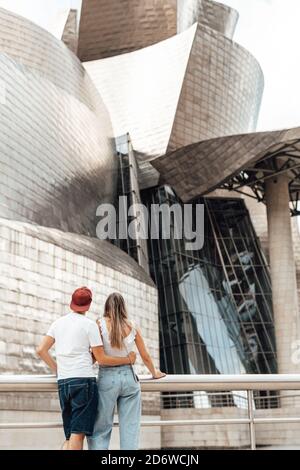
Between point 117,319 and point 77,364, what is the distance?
41 cm

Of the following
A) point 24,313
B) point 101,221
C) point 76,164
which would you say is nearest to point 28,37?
Answer: point 76,164

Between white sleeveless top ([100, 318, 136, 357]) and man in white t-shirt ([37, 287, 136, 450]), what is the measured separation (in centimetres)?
5

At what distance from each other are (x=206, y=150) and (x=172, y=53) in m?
6.19

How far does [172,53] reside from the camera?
26484mm

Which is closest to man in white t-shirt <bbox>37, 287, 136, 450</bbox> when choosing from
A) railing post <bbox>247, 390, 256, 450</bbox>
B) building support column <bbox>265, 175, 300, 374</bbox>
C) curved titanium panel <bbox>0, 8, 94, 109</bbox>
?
railing post <bbox>247, 390, 256, 450</bbox>

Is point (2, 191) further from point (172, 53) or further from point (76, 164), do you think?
point (172, 53)

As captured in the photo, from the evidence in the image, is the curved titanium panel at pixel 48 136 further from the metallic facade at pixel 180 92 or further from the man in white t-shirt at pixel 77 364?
the man in white t-shirt at pixel 77 364

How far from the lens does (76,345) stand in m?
4.39

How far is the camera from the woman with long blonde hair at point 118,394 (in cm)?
429

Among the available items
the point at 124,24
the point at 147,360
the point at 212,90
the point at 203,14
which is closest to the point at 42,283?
the point at 147,360

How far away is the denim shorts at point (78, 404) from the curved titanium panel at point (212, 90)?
2142 centimetres

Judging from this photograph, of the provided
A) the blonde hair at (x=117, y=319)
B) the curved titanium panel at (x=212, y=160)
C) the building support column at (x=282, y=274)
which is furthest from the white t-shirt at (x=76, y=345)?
the building support column at (x=282, y=274)

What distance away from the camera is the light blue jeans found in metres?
4.28

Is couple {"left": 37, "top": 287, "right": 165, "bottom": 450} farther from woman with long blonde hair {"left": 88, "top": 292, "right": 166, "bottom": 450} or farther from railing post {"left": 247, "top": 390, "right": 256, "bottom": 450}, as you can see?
railing post {"left": 247, "top": 390, "right": 256, "bottom": 450}
